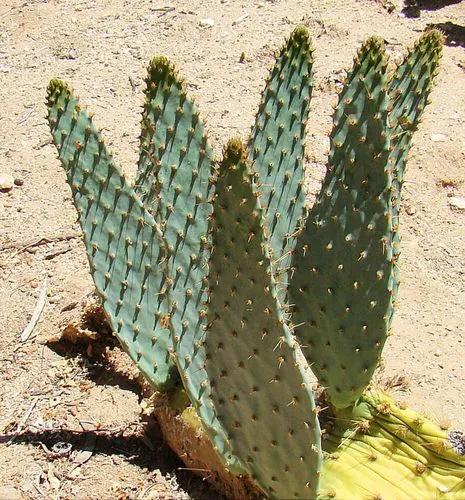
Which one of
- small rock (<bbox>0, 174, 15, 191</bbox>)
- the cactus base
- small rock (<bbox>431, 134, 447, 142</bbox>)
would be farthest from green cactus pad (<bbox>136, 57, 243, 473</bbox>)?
small rock (<bbox>431, 134, 447, 142</bbox>)

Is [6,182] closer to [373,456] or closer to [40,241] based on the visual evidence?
[40,241]

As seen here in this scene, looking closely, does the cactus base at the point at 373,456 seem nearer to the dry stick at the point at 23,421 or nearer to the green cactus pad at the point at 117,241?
the green cactus pad at the point at 117,241

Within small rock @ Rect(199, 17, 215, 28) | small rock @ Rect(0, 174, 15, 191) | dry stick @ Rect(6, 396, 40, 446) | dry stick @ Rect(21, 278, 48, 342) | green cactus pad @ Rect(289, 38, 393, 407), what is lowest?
dry stick @ Rect(6, 396, 40, 446)

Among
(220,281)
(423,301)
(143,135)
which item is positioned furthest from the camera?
(423,301)

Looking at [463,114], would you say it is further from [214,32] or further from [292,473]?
[292,473]

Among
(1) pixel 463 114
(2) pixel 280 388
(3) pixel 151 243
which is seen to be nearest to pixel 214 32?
(1) pixel 463 114

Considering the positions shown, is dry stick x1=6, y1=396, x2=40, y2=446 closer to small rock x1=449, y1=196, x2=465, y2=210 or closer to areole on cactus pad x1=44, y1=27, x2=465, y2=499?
areole on cactus pad x1=44, y1=27, x2=465, y2=499
